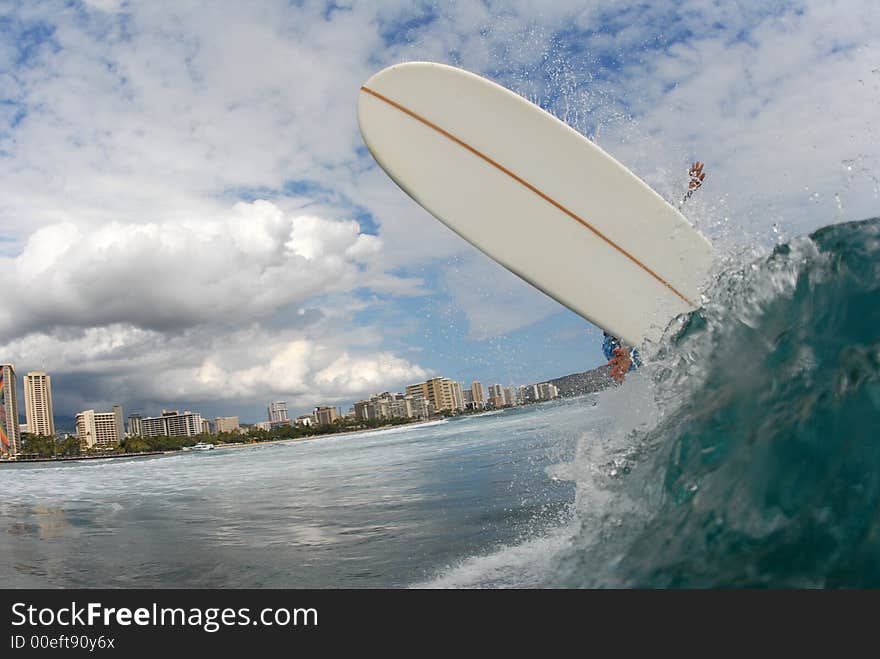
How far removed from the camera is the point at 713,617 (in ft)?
6.42

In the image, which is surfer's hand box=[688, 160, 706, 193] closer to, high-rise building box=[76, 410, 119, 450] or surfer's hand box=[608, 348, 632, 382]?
surfer's hand box=[608, 348, 632, 382]

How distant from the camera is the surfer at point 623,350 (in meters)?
4.83

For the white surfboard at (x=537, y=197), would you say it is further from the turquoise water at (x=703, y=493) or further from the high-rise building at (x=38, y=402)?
the high-rise building at (x=38, y=402)

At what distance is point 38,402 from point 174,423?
2538 cm

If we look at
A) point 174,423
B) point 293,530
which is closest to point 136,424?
point 174,423

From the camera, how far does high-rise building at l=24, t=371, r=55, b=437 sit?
116250 millimetres

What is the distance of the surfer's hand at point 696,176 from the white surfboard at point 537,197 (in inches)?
11.2

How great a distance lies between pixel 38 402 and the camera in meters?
120

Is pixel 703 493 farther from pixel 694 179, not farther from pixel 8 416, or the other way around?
pixel 8 416

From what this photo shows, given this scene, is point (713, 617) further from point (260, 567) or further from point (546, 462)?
point (546, 462)

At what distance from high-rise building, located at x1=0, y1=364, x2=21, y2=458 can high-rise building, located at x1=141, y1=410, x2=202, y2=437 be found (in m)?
52.8

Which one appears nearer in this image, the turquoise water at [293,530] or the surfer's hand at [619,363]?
the turquoise water at [293,530]

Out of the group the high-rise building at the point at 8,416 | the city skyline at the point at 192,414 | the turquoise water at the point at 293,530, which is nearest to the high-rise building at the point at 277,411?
the city skyline at the point at 192,414

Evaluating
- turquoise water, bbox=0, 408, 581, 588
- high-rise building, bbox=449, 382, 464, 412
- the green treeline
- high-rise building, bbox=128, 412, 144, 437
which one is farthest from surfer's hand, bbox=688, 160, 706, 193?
high-rise building, bbox=128, 412, 144, 437
